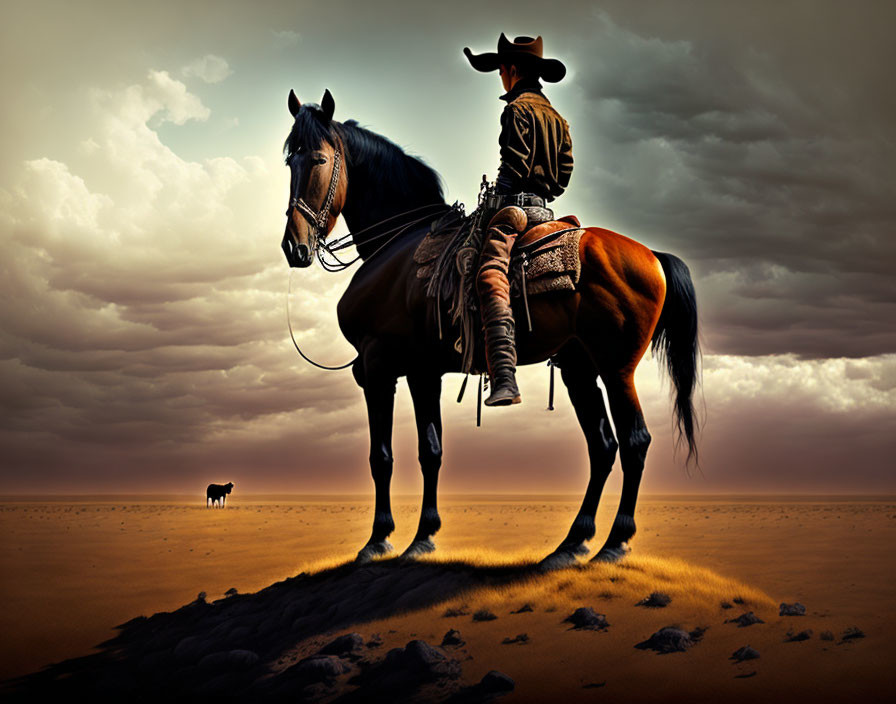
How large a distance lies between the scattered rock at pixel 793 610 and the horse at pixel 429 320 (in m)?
1.33


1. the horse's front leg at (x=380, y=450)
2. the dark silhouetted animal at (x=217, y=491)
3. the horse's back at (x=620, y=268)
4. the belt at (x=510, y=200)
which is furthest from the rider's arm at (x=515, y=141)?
the dark silhouetted animal at (x=217, y=491)

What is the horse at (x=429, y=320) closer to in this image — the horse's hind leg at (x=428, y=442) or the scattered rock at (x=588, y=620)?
the horse's hind leg at (x=428, y=442)

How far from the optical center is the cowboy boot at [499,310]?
21.9ft

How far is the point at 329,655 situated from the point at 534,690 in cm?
168

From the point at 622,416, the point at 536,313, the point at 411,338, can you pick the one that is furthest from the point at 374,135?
the point at 622,416

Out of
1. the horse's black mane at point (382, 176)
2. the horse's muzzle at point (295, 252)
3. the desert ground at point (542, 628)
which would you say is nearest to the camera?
the desert ground at point (542, 628)

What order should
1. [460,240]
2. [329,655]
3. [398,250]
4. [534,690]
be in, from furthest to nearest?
[398,250], [460,240], [329,655], [534,690]

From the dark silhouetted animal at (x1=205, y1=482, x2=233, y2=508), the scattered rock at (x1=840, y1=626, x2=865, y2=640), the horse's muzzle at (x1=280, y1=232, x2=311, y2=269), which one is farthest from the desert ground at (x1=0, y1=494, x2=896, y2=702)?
the dark silhouetted animal at (x1=205, y1=482, x2=233, y2=508)

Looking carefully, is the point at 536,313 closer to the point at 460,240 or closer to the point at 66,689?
the point at 460,240

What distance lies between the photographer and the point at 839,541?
10242 millimetres

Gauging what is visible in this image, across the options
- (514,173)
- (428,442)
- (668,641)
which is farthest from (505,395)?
(668,641)

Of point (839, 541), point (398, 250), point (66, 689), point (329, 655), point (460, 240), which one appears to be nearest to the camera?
point (329, 655)

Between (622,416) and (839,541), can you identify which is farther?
(839,541)

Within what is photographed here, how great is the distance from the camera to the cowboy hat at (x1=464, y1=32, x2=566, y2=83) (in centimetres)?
764
